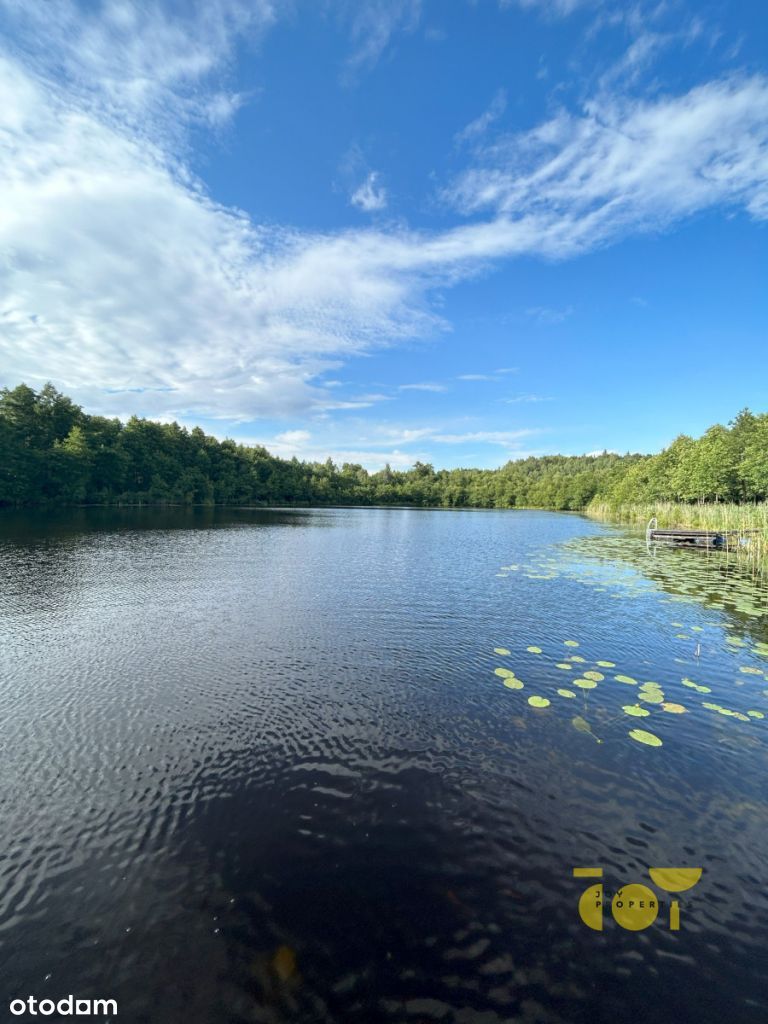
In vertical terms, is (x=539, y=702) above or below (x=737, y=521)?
below

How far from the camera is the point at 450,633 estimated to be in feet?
51.2

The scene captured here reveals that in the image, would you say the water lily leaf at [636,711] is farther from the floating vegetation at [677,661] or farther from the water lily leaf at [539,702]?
the water lily leaf at [539,702]

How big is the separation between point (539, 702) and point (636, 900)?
16.7 feet

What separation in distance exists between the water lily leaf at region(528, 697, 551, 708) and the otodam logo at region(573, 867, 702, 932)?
14.7ft

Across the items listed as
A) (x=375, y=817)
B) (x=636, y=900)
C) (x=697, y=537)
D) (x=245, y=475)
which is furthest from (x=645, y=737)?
(x=245, y=475)

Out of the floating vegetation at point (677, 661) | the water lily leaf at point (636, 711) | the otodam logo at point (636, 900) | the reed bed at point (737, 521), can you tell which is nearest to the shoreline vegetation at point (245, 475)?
the reed bed at point (737, 521)

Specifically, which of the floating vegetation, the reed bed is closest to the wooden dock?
the reed bed

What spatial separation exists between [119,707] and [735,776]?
13.0 metres

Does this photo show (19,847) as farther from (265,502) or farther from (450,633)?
(265,502)

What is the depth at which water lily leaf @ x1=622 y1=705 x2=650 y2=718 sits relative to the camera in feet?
32.7

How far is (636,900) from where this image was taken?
215 inches

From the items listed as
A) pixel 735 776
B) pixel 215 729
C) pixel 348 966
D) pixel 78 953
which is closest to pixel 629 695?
pixel 735 776

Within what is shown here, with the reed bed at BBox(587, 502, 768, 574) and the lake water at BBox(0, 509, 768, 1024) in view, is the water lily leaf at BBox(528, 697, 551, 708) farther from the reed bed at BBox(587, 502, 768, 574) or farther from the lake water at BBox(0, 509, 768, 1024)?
the reed bed at BBox(587, 502, 768, 574)

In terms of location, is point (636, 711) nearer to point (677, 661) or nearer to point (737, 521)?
point (677, 661)
